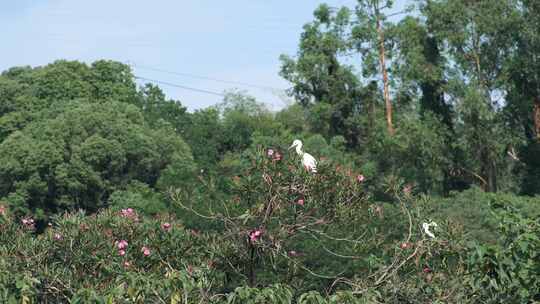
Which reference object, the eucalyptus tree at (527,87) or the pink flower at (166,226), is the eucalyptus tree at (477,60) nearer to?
the eucalyptus tree at (527,87)

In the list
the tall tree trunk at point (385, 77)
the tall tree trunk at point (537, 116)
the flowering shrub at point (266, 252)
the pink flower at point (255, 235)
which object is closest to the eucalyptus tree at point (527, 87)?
the tall tree trunk at point (537, 116)

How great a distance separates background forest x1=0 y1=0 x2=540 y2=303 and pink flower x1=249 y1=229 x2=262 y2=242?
0.02 meters

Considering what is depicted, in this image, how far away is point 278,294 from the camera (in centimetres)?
576

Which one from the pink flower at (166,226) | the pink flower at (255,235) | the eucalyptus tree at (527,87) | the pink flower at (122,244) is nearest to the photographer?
the pink flower at (255,235)

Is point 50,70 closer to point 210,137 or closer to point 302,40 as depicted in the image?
point 210,137

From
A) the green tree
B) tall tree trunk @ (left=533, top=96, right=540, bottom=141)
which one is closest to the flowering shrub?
the green tree

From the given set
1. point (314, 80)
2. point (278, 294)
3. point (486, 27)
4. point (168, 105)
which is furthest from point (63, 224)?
point (168, 105)

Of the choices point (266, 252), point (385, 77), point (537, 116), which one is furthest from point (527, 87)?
point (266, 252)

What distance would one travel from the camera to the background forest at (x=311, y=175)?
702 centimetres

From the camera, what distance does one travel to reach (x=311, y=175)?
766cm

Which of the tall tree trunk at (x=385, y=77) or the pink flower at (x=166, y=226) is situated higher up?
the pink flower at (x=166, y=226)

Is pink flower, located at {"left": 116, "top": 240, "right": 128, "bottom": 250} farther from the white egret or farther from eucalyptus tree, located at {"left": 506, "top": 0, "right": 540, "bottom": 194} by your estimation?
eucalyptus tree, located at {"left": 506, "top": 0, "right": 540, "bottom": 194}

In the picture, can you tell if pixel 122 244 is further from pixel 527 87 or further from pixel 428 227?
pixel 527 87

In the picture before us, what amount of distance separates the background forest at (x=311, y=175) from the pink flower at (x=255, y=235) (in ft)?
0.06
